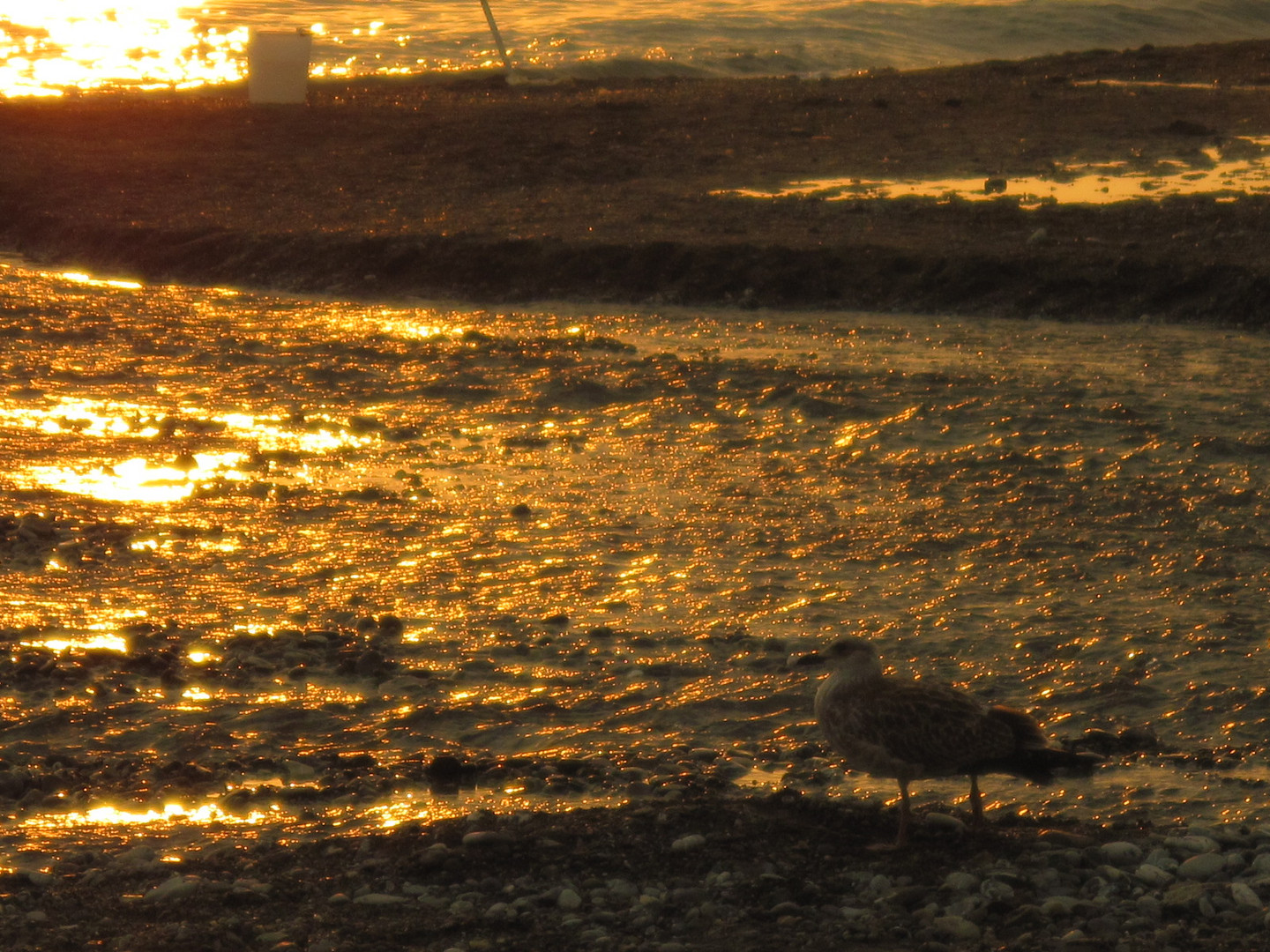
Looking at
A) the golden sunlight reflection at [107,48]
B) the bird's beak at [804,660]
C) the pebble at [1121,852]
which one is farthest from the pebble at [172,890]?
the golden sunlight reflection at [107,48]

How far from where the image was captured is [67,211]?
14617mm

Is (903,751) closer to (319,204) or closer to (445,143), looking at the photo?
(319,204)

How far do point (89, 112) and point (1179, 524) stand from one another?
16.1 meters

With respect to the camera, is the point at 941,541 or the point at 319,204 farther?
the point at 319,204

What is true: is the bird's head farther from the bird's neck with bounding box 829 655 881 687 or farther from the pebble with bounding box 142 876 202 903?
the pebble with bounding box 142 876 202 903

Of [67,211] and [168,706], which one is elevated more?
[67,211]

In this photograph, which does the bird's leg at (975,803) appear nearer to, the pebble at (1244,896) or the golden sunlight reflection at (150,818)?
the pebble at (1244,896)

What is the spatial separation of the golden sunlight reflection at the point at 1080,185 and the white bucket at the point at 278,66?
24.4 feet

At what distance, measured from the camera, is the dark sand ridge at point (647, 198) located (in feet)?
39.3

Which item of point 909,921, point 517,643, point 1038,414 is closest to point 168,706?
point 517,643

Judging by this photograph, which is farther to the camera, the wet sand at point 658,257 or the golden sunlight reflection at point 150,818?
the golden sunlight reflection at point 150,818

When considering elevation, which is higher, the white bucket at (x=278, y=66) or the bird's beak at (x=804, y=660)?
the white bucket at (x=278, y=66)

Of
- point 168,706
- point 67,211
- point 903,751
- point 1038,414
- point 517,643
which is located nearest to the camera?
point 903,751

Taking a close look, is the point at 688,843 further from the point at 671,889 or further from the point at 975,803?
the point at 975,803
